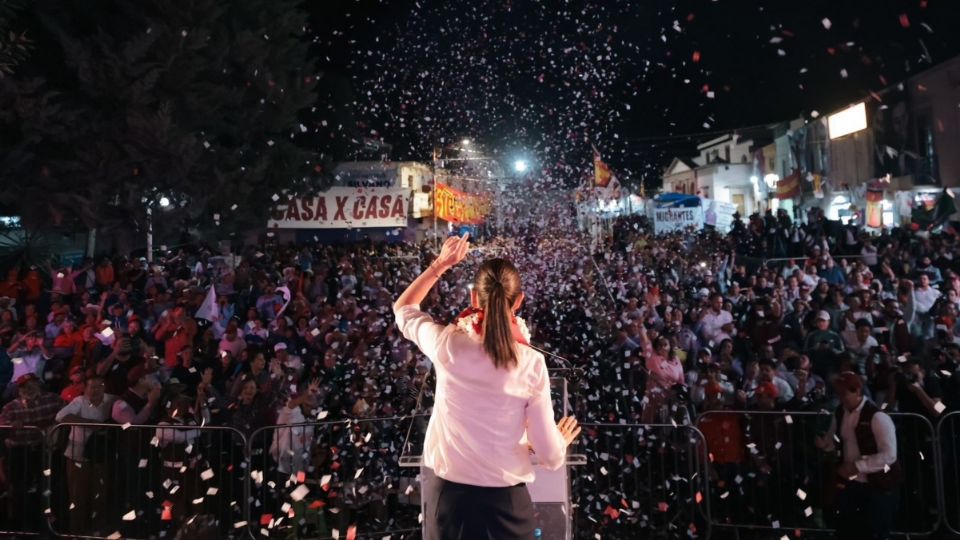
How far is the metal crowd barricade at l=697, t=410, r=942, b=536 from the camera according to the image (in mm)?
5887

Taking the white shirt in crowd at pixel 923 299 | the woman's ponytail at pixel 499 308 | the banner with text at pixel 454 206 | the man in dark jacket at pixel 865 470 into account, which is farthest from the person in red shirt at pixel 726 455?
the banner with text at pixel 454 206

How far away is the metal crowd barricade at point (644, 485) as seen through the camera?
6059 mm

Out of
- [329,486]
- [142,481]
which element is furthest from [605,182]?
[142,481]

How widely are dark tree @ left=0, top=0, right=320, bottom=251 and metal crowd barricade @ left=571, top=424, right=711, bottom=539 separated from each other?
12.1 m

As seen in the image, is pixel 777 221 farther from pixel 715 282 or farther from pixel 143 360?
pixel 143 360

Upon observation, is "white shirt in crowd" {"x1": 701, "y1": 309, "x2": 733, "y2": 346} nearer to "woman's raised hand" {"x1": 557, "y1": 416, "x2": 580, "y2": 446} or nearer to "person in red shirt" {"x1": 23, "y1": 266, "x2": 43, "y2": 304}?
"woman's raised hand" {"x1": 557, "y1": 416, "x2": 580, "y2": 446}

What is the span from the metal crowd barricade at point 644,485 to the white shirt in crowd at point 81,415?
4.07 m

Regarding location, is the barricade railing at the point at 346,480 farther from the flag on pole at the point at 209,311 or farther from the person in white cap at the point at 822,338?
the flag on pole at the point at 209,311

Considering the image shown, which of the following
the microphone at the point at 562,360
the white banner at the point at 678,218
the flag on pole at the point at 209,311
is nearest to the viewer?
the microphone at the point at 562,360

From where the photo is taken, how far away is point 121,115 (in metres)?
15.4

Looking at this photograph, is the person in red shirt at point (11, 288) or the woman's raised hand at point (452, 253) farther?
the person in red shirt at point (11, 288)

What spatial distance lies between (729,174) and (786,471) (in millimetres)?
45373

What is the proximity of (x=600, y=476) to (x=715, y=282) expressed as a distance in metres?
7.12

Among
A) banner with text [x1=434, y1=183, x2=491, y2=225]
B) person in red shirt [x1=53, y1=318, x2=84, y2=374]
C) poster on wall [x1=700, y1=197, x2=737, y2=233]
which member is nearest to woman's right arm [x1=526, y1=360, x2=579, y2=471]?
person in red shirt [x1=53, y1=318, x2=84, y2=374]
